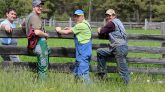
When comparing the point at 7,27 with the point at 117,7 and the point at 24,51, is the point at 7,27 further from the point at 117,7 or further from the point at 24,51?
the point at 117,7

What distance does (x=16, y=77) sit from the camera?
24.7ft

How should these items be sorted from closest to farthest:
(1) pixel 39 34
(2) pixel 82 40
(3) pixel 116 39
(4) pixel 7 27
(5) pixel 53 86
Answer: (5) pixel 53 86 → (1) pixel 39 34 → (2) pixel 82 40 → (3) pixel 116 39 → (4) pixel 7 27

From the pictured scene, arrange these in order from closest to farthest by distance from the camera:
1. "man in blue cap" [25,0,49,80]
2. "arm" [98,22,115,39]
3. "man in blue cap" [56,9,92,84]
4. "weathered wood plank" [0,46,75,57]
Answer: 1. "man in blue cap" [25,0,49,80]
2. "man in blue cap" [56,9,92,84]
3. "arm" [98,22,115,39]
4. "weathered wood plank" [0,46,75,57]

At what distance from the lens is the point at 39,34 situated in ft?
28.1

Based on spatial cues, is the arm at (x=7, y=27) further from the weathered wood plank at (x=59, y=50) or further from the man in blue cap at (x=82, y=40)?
the man in blue cap at (x=82, y=40)

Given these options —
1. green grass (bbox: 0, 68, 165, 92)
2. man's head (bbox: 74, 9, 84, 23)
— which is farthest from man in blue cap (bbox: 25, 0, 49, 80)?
green grass (bbox: 0, 68, 165, 92)

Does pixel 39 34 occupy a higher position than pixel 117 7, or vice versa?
pixel 39 34

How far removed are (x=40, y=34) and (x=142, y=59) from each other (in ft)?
8.87

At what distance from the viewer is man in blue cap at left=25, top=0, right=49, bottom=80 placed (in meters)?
8.59

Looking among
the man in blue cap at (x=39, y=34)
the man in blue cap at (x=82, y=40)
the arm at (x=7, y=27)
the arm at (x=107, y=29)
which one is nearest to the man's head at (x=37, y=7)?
the man in blue cap at (x=39, y=34)

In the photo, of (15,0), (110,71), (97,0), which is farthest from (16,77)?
(97,0)

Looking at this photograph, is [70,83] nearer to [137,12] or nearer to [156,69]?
[156,69]

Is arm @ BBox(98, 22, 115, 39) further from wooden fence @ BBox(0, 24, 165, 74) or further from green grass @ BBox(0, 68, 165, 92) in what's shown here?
green grass @ BBox(0, 68, 165, 92)

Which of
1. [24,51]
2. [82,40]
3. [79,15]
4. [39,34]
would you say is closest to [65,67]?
[24,51]
